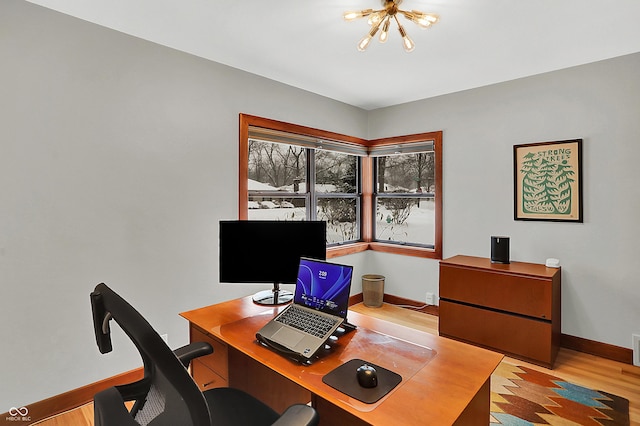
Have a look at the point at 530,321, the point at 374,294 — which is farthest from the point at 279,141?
the point at 530,321

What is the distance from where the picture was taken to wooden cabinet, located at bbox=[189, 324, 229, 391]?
1598 millimetres

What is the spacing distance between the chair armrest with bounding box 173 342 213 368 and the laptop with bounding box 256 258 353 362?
25 cm

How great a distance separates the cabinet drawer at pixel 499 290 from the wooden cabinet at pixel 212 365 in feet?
7.40

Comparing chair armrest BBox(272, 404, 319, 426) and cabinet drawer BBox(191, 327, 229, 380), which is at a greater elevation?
chair armrest BBox(272, 404, 319, 426)

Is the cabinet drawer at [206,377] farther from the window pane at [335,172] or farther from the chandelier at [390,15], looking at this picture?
the window pane at [335,172]

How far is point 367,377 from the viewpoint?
3.67 feet

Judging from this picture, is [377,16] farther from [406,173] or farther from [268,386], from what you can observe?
[406,173]

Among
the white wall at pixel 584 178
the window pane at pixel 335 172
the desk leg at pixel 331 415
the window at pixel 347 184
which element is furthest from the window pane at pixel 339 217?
the desk leg at pixel 331 415

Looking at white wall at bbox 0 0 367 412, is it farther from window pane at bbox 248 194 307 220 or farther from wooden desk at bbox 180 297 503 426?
wooden desk at bbox 180 297 503 426

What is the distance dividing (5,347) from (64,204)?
848mm

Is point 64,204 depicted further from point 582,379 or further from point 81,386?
point 582,379

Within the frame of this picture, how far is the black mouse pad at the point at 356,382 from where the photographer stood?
1.07 metres

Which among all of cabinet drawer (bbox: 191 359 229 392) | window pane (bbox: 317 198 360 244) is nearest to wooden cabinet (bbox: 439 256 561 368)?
window pane (bbox: 317 198 360 244)

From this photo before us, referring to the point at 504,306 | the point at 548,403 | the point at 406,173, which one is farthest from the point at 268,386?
the point at 406,173
